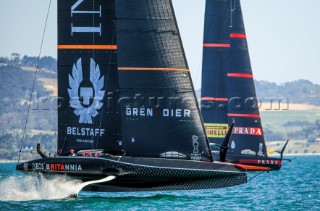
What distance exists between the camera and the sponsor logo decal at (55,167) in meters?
30.6

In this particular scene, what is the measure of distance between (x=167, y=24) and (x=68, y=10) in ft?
12.3

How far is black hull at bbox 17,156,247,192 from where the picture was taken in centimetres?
3048

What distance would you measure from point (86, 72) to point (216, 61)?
18.2 m

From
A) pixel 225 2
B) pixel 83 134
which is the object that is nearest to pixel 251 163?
pixel 225 2

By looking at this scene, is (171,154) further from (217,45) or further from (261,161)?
(217,45)

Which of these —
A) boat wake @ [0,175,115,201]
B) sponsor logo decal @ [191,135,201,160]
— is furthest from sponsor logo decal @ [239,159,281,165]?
boat wake @ [0,175,115,201]

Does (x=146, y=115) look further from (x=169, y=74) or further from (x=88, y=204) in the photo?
(x=88, y=204)

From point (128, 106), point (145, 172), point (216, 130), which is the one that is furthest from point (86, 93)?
point (216, 130)

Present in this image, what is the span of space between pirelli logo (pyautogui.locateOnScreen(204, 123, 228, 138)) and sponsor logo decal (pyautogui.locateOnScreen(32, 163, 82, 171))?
1933 centimetres

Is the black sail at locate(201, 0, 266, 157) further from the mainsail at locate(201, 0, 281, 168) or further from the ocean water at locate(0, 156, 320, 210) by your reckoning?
the ocean water at locate(0, 156, 320, 210)

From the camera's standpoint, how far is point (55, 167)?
30938 millimetres

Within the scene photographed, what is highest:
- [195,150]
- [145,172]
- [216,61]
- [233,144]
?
[216,61]

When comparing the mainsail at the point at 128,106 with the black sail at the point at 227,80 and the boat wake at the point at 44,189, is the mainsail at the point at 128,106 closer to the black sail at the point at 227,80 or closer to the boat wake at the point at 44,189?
the boat wake at the point at 44,189

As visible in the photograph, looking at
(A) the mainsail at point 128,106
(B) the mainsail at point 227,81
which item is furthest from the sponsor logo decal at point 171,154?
(B) the mainsail at point 227,81
